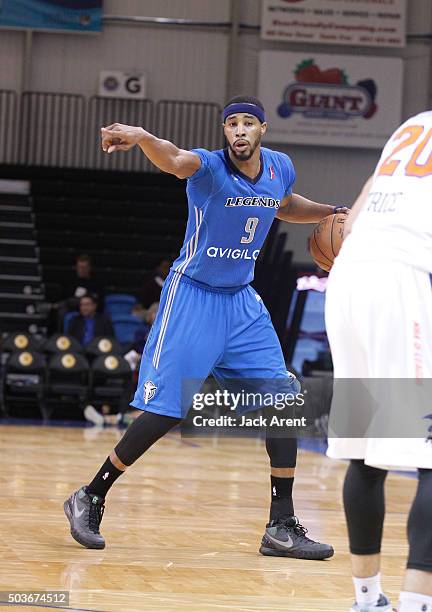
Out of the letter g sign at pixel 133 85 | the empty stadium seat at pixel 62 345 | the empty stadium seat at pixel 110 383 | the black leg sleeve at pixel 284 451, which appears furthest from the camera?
the letter g sign at pixel 133 85

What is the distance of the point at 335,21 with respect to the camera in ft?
57.6

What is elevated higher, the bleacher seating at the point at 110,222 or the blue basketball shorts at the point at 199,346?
the bleacher seating at the point at 110,222

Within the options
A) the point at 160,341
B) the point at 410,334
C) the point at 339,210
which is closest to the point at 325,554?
the point at 160,341

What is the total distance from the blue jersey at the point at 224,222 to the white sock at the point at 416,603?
6.77 ft

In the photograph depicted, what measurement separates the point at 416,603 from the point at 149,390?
76.6 inches

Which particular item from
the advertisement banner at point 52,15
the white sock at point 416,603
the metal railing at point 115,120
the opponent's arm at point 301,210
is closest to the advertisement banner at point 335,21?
the metal railing at point 115,120

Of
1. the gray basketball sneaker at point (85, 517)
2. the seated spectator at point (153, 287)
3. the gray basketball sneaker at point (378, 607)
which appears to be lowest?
the gray basketball sneaker at point (85, 517)

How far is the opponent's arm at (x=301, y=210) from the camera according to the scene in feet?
15.5

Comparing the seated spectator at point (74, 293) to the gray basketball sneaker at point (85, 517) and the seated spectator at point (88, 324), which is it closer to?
the seated spectator at point (88, 324)

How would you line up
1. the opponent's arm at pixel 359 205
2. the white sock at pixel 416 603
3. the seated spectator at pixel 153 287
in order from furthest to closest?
the seated spectator at pixel 153 287 → the opponent's arm at pixel 359 205 → the white sock at pixel 416 603

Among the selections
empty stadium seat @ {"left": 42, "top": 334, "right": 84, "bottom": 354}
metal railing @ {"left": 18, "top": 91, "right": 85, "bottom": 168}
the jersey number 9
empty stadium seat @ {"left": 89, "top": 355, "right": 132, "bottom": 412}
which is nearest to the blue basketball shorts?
the jersey number 9

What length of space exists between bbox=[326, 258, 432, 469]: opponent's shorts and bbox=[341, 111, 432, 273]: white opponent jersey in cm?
4

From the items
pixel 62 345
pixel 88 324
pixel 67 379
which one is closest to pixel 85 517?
pixel 67 379

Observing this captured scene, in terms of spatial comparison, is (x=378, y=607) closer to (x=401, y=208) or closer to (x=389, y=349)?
(x=389, y=349)
